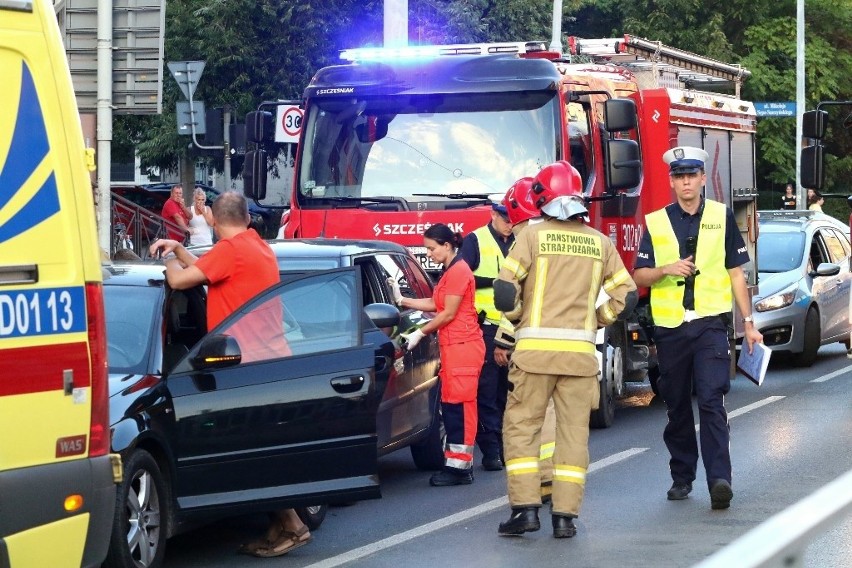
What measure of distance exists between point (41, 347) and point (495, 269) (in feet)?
17.1

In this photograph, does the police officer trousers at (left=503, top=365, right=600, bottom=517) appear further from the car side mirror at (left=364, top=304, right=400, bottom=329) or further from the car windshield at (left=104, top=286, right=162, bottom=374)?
the car windshield at (left=104, top=286, right=162, bottom=374)

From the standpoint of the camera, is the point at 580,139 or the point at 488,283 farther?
the point at 580,139

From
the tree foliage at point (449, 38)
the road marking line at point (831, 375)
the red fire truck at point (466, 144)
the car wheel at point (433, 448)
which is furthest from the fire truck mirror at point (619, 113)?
the tree foliage at point (449, 38)

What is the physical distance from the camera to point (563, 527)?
796 cm

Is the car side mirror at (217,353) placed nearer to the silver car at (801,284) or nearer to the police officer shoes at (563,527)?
the police officer shoes at (563,527)

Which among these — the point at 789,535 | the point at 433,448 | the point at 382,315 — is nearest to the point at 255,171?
the point at 433,448

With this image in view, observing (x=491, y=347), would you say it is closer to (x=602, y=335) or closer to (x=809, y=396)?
(x=602, y=335)

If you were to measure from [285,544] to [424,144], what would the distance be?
18.8ft

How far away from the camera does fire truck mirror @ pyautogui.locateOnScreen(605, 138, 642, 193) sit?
41.2 ft

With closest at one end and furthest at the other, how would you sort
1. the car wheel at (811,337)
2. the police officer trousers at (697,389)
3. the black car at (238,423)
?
the black car at (238,423) → the police officer trousers at (697,389) → the car wheel at (811,337)

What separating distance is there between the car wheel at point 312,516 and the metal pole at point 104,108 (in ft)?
24.7

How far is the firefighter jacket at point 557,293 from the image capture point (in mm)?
7926

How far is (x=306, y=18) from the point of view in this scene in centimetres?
2991

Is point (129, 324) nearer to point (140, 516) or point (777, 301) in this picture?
point (140, 516)
